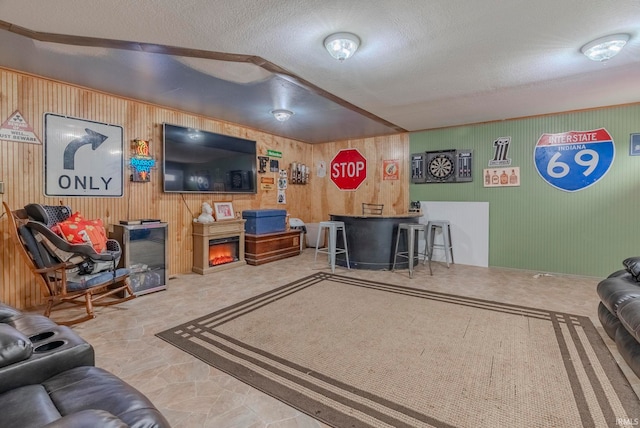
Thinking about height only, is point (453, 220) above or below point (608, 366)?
above

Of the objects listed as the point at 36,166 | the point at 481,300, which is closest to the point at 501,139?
the point at 481,300

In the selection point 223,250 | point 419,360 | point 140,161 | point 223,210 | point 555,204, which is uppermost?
point 140,161

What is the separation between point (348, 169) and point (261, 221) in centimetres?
242

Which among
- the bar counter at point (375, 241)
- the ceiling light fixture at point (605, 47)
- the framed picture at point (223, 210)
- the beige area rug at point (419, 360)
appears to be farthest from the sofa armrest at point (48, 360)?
the ceiling light fixture at point (605, 47)

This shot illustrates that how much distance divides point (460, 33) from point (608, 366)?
269 centimetres

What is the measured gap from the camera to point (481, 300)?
3441mm

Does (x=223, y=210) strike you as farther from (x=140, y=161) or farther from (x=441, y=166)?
(x=441, y=166)

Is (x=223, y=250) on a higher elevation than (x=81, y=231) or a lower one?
lower

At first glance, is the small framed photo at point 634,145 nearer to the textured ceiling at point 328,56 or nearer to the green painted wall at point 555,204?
the green painted wall at point 555,204

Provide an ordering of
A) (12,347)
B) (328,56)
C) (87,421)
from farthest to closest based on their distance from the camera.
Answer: (328,56)
(12,347)
(87,421)

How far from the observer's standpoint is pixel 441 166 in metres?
5.51

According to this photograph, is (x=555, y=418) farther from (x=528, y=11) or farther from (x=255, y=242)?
(x=255, y=242)

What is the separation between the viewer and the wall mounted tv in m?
4.38

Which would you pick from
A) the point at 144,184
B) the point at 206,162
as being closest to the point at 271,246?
the point at 206,162
